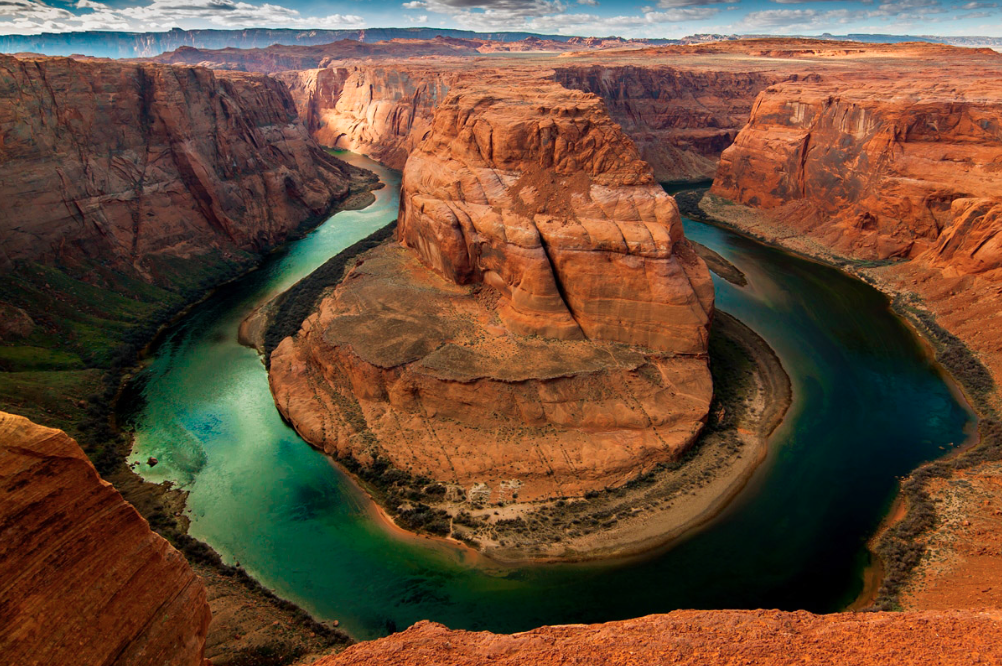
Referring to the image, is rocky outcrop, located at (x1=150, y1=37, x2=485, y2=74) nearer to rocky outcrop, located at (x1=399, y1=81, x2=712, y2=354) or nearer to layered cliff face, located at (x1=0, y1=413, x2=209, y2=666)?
rocky outcrop, located at (x1=399, y1=81, x2=712, y2=354)

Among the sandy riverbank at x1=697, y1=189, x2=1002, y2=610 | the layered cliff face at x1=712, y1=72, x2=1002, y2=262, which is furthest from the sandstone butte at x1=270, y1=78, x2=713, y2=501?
the layered cliff face at x1=712, y1=72, x2=1002, y2=262

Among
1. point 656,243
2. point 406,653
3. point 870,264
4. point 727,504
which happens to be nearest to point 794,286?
point 870,264

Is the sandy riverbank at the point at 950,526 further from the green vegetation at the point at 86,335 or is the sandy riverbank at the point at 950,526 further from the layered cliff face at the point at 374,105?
the layered cliff face at the point at 374,105

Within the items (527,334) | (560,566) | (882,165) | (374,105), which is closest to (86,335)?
(527,334)

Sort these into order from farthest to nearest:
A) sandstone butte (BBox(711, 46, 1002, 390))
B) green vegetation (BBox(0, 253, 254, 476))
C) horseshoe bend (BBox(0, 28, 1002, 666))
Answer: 1. sandstone butte (BBox(711, 46, 1002, 390))
2. green vegetation (BBox(0, 253, 254, 476))
3. horseshoe bend (BBox(0, 28, 1002, 666))

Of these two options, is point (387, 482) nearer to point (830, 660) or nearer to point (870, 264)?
point (830, 660)

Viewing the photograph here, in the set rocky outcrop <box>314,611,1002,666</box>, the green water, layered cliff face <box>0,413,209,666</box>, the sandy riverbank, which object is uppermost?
layered cliff face <box>0,413,209,666</box>
